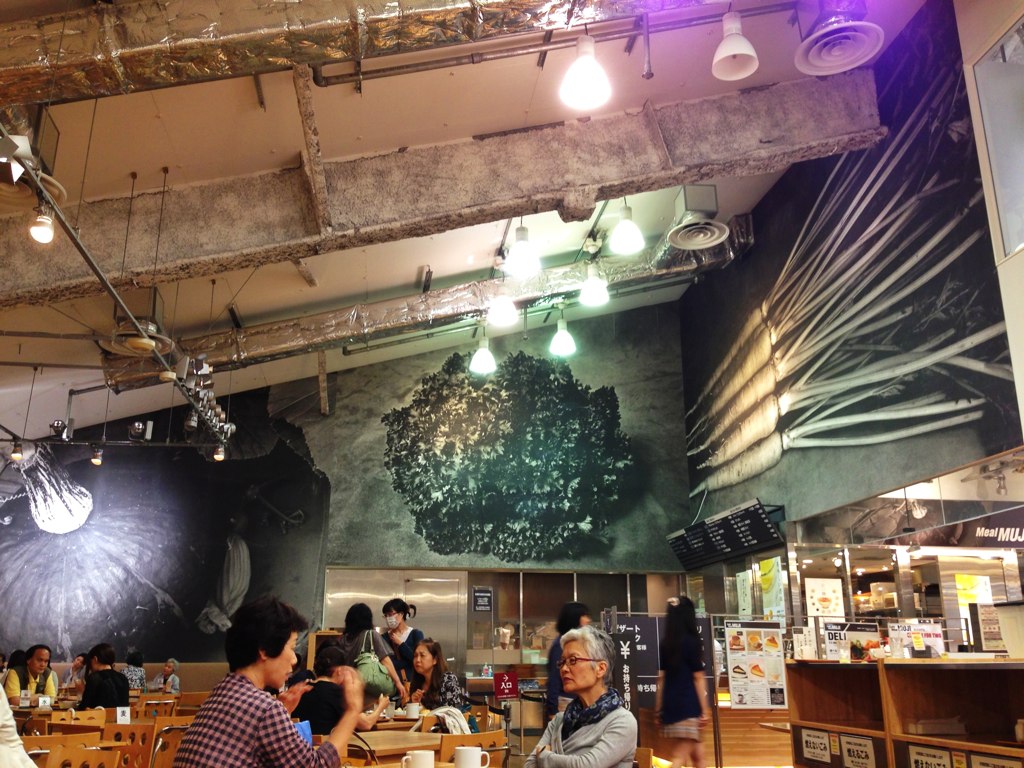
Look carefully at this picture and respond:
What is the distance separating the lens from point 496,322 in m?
9.13

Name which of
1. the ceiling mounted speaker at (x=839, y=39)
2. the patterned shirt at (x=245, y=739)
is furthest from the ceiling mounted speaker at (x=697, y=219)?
the patterned shirt at (x=245, y=739)

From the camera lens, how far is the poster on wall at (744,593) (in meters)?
10.9

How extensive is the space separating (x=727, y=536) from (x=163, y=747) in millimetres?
8390

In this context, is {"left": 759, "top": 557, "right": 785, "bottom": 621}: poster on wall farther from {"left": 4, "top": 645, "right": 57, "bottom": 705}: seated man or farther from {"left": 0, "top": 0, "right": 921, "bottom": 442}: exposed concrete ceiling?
{"left": 4, "top": 645, "right": 57, "bottom": 705}: seated man

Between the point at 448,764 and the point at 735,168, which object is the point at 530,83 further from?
the point at 448,764

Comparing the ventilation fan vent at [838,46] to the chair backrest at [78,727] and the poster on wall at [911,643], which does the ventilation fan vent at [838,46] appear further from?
the chair backrest at [78,727]

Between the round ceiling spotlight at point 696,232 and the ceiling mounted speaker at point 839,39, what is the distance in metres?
3.50

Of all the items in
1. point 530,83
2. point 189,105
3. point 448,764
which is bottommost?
point 448,764

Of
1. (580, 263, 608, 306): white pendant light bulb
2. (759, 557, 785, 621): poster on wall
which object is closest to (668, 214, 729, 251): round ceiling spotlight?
(580, 263, 608, 306): white pendant light bulb

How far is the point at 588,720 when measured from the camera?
2.80 metres

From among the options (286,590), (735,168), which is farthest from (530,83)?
(286,590)

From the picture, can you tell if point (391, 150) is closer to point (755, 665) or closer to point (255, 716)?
point (755, 665)

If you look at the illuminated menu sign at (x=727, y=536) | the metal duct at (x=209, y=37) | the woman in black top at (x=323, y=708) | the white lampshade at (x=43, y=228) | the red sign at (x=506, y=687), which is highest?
the metal duct at (x=209, y=37)

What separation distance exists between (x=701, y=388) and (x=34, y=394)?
360 inches
